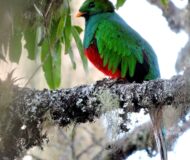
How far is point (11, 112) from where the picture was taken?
204cm

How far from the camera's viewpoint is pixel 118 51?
116 inches

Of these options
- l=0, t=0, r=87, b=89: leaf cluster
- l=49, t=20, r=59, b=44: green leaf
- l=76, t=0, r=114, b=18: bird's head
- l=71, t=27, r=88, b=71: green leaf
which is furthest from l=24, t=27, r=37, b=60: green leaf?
l=76, t=0, r=114, b=18: bird's head

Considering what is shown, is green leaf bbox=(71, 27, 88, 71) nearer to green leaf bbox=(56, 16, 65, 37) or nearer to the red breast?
the red breast

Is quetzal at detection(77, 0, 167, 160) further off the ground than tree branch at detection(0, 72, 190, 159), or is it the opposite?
quetzal at detection(77, 0, 167, 160)

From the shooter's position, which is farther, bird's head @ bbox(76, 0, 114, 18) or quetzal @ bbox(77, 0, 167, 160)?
bird's head @ bbox(76, 0, 114, 18)

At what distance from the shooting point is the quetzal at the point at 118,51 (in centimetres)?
288

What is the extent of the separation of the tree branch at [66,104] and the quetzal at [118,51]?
28.6 inches

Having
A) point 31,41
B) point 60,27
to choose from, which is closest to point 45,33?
point 60,27

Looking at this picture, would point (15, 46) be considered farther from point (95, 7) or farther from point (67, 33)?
point (95, 7)

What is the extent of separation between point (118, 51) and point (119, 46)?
51mm

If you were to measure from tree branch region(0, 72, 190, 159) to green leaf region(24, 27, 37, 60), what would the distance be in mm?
546

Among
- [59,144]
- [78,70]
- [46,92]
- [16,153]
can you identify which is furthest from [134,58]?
[78,70]

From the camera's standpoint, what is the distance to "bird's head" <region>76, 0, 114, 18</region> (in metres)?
3.47

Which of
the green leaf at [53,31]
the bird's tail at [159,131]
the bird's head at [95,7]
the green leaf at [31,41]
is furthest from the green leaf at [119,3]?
the bird's head at [95,7]
